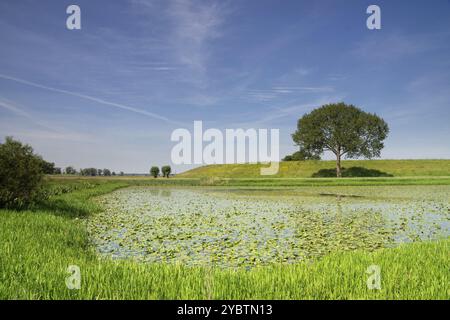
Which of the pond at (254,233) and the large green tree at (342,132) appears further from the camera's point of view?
the large green tree at (342,132)

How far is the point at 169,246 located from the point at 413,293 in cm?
775

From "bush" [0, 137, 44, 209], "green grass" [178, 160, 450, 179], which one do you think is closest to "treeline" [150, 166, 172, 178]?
"green grass" [178, 160, 450, 179]

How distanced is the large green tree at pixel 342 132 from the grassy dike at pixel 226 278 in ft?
212

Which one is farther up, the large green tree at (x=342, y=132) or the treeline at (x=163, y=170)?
the large green tree at (x=342, y=132)

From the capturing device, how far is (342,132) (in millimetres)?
71438

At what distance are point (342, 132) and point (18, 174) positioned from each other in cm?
6463

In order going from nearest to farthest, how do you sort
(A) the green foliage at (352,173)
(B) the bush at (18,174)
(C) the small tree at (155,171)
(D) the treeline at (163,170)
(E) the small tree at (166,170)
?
1. (B) the bush at (18,174)
2. (A) the green foliage at (352,173)
3. (E) the small tree at (166,170)
4. (D) the treeline at (163,170)
5. (C) the small tree at (155,171)

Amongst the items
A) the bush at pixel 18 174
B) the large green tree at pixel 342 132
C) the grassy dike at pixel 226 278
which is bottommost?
the grassy dike at pixel 226 278

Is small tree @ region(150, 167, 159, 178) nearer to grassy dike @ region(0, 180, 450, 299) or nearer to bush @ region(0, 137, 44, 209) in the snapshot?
→ bush @ region(0, 137, 44, 209)

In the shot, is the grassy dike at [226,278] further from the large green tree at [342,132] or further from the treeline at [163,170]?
the treeline at [163,170]

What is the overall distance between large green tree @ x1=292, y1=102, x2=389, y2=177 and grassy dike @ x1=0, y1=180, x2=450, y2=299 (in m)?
64.7

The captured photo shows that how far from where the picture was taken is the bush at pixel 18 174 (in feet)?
57.2

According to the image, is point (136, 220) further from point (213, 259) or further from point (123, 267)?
point (123, 267)

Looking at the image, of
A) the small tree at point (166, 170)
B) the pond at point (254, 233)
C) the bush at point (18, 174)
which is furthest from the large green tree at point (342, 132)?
the bush at point (18, 174)
